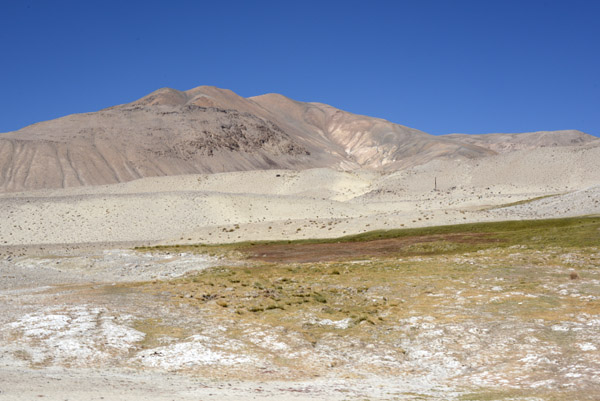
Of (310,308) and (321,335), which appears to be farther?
(310,308)

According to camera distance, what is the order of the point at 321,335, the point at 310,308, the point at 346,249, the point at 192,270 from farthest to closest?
the point at 346,249, the point at 192,270, the point at 310,308, the point at 321,335

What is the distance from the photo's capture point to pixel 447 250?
35.6m

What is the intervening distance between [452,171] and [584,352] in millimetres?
82709

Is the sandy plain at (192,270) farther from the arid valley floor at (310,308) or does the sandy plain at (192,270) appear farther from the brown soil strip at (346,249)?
the brown soil strip at (346,249)

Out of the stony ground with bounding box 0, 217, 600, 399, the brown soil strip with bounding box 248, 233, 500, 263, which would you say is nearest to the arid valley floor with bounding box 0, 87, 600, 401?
the stony ground with bounding box 0, 217, 600, 399

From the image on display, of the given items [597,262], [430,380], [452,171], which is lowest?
[430,380]

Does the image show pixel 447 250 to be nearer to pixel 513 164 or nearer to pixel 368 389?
pixel 368 389

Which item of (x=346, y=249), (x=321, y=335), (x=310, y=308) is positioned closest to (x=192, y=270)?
(x=346, y=249)

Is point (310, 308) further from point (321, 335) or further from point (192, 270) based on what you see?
point (192, 270)

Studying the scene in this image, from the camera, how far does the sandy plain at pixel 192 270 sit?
1227 cm

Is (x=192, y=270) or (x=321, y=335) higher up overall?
(x=192, y=270)

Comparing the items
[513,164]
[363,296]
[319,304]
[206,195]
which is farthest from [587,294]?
[513,164]

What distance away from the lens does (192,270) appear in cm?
3162

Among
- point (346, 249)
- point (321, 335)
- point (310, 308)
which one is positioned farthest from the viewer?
point (346, 249)
